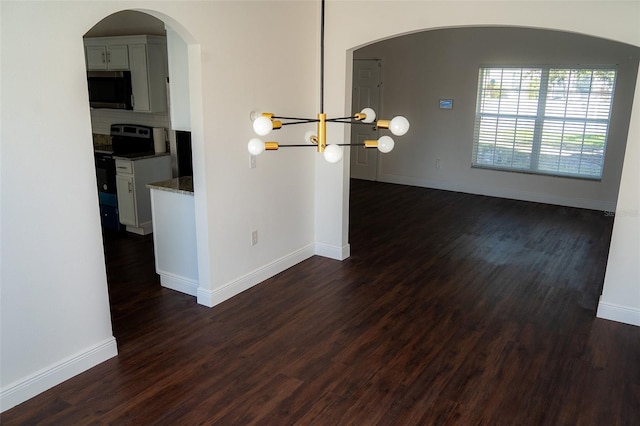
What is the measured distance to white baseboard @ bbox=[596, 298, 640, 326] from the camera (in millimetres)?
3816

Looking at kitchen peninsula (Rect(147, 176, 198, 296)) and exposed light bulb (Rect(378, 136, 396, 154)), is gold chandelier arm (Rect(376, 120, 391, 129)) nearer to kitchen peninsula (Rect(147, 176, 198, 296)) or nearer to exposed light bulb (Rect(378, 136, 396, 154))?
exposed light bulb (Rect(378, 136, 396, 154))

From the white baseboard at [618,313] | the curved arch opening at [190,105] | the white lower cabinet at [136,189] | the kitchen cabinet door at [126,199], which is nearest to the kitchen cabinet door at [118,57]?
the white lower cabinet at [136,189]

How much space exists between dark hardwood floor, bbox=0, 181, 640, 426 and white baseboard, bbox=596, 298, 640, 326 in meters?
0.07

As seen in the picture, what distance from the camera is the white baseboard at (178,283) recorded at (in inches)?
167

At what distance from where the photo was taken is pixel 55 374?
2955 millimetres

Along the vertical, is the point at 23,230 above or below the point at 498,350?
above

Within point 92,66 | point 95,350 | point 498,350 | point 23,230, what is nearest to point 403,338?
point 498,350

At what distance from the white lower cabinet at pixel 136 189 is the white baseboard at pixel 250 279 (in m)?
1.85

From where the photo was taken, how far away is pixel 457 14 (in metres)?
4.06

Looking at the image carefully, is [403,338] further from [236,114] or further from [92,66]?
[92,66]

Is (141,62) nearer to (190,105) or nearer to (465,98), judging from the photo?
(190,105)

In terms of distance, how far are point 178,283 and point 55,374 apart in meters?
1.44

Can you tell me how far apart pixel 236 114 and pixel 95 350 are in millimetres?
1928

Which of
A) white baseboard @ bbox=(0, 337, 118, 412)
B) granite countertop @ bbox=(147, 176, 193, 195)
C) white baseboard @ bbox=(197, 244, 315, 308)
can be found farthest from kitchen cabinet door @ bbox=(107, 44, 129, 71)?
white baseboard @ bbox=(0, 337, 118, 412)
